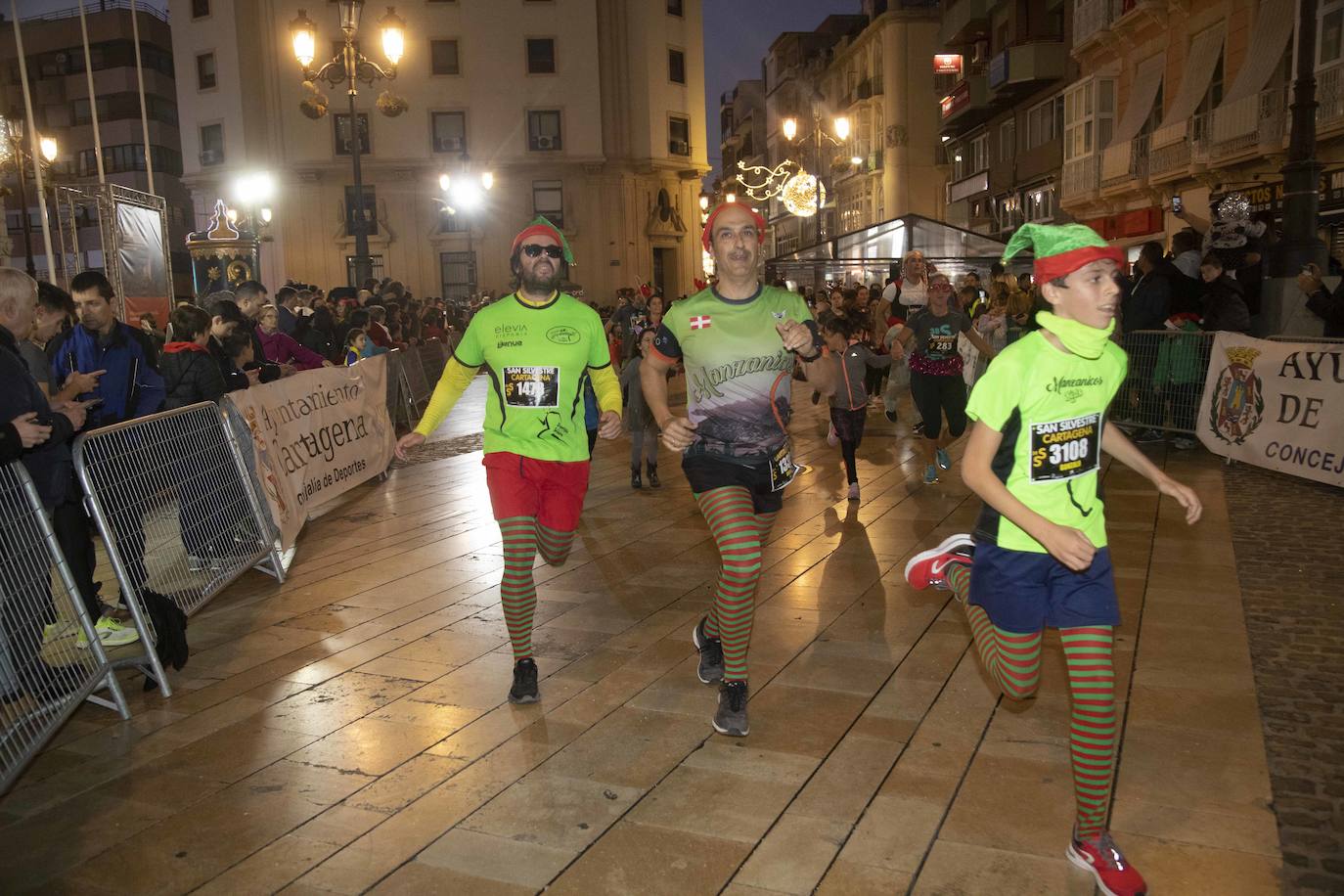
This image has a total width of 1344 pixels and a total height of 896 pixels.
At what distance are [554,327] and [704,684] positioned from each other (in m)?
1.80

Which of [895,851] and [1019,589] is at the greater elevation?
[1019,589]

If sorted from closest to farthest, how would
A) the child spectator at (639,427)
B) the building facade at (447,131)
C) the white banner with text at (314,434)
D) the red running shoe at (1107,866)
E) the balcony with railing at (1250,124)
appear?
the red running shoe at (1107,866), the white banner with text at (314,434), the child spectator at (639,427), the balcony with railing at (1250,124), the building facade at (447,131)

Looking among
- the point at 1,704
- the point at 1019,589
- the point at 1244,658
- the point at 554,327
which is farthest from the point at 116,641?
the point at 1244,658

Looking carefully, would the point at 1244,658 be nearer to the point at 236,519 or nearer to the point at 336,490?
the point at 236,519

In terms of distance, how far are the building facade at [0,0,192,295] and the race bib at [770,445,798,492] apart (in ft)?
202

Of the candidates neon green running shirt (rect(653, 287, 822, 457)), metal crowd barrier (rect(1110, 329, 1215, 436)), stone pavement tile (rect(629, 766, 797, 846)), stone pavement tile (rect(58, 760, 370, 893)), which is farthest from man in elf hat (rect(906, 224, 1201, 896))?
metal crowd barrier (rect(1110, 329, 1215, 436))

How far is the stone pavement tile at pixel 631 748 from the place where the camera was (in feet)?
13.6

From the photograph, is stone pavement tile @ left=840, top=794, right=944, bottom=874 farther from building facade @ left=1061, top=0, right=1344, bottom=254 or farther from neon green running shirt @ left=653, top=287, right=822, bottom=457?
building facade @ left=1061, top=0, right=1344, bottom=254

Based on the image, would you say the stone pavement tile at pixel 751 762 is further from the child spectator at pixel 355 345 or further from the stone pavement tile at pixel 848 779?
the child spectator at pixel 355 345

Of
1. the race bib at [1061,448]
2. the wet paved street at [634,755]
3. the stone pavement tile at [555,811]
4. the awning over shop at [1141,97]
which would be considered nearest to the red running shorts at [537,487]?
the wet paved street at [634,755]

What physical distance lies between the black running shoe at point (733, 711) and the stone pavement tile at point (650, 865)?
84cm

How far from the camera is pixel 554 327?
16.6 feet

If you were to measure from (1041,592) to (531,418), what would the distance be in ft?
8.16

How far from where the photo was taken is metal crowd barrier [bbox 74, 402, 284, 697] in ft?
17.8
